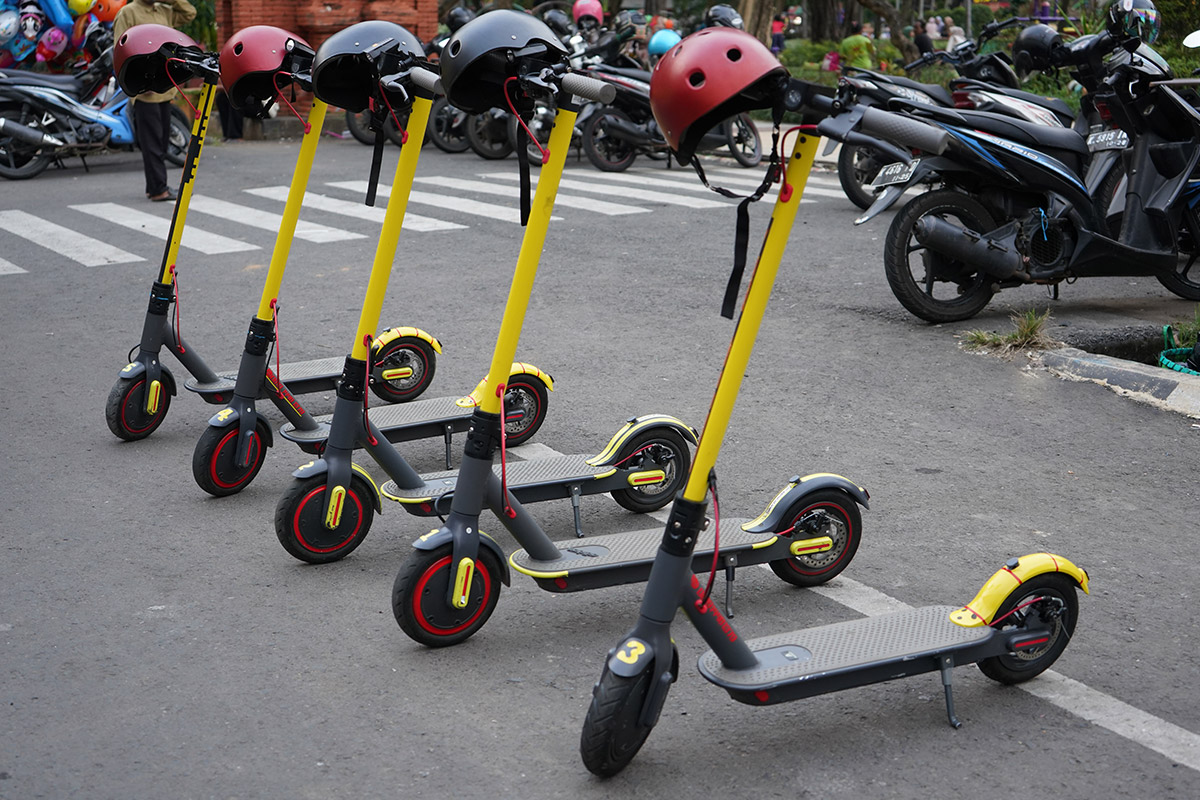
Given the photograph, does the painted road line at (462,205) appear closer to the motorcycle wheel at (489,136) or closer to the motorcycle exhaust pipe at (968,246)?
the motorcycle wheel at (489,136)

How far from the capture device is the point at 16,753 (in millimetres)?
3223

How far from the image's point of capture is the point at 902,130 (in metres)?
2.85

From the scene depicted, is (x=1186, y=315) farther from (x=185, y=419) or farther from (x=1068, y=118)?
(x=185, y=419)

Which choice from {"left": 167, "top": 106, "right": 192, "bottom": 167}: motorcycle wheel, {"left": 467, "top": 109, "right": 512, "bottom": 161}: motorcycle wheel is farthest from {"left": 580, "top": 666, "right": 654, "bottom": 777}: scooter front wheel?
{"left": 467, "top": 109, "right": 512, "bottom": 161}: motorcycle wheel

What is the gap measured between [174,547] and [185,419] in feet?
5.68

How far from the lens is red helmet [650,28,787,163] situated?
9.16 ft

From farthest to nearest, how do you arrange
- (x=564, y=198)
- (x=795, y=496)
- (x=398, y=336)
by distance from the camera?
(x=564, y=198)
(x=398, y=336)
(x=795, y=496)

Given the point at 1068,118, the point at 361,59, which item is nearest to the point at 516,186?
the point at 1068,118

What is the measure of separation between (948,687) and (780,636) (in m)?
0.46

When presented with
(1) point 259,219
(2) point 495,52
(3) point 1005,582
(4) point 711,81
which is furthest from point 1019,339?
(1) point 259,219

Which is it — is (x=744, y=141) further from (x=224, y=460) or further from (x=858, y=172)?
(x=224, y=460)

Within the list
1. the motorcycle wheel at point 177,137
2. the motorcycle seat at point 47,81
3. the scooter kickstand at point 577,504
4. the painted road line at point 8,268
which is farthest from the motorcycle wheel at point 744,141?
the scooter kickstand at point 577,504

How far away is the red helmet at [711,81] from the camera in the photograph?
9.16 ft

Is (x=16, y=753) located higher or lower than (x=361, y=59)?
lower
